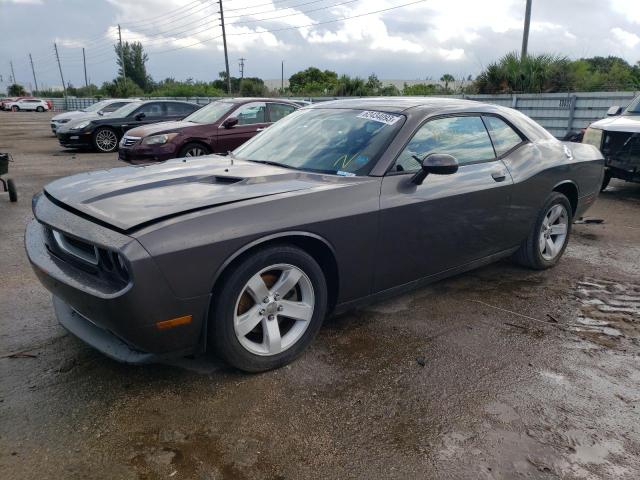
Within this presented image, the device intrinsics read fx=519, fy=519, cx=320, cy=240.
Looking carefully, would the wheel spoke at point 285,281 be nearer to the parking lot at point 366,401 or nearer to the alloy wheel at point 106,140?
the parking lot at point 366,401

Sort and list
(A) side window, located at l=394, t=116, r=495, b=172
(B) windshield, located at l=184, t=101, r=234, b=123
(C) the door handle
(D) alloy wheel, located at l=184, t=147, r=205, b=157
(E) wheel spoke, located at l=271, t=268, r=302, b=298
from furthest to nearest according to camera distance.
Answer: (B) windshield, located at l=184, t=101, r=234, b=123 < (D) alloy wheel, located at l=184, t=147, r=205, b=157 < (C) the door handle < (A) side window, located at l=394, t=116, r=495, b=172 < (E) wheel spoke, located at l=271, t=268, r=302, b=298

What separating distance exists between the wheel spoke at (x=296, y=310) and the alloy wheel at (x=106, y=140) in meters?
13.4

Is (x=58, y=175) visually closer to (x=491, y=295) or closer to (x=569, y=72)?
(x=491, y=295)

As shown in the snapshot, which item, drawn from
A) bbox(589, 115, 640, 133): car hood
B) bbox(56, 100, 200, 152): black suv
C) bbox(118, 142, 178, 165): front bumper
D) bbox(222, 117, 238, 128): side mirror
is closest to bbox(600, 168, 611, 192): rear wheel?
bbox(589, 115, 640, 133): car hood

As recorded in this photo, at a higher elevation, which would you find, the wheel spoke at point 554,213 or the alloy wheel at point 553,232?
the wheel spoke at point 554,213

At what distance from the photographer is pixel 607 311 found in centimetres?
391

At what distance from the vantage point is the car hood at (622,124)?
7.73m

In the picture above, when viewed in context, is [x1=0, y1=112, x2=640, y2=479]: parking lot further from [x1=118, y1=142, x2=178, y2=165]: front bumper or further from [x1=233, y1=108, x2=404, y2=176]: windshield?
[x1=118, y1=142, x2=178, y2=165]: front bumper

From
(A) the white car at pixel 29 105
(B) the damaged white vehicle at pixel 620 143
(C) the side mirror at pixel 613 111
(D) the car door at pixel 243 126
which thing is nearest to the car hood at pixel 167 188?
(D) the car door at pixel 243 126

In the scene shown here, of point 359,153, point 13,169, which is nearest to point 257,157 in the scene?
point 359,153

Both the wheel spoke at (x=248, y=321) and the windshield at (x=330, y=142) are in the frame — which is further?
the windshield at (x=330, y=142)

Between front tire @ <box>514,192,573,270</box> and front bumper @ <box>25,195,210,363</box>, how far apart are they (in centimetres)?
312

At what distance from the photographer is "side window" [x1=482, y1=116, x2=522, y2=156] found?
13.6ft

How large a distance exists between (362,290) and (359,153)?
90 cm
